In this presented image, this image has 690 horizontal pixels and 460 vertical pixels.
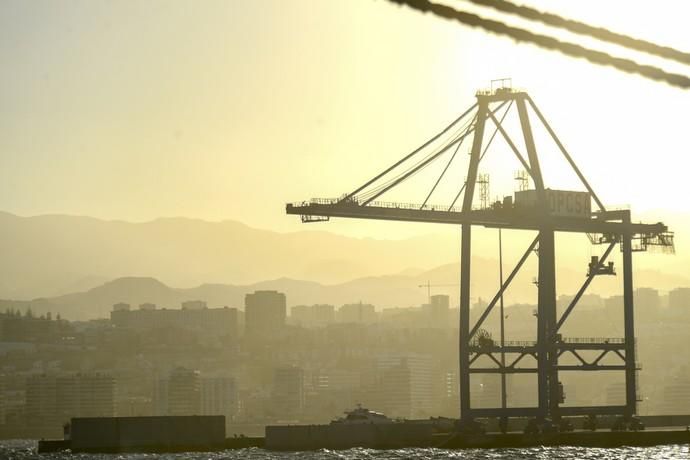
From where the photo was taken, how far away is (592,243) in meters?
119

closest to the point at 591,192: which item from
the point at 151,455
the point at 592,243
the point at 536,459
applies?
the point at 592,243

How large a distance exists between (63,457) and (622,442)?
136ft

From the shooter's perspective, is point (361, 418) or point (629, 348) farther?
point (361, 418)

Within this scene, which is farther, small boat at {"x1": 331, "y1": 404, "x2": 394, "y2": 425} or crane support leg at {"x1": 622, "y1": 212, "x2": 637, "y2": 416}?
small boat at {"x1": 331, "y1": 404, "x2": 394, "y2": 425}

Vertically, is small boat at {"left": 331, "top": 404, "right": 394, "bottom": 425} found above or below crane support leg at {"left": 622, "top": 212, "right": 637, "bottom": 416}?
below

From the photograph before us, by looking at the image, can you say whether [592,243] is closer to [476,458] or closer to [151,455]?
[476,458]

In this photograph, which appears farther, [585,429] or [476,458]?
[585,429]

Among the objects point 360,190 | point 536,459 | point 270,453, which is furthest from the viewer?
point 270,453

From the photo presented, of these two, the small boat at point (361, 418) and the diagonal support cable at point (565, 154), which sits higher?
the diagonal support cable at point (565, 154)

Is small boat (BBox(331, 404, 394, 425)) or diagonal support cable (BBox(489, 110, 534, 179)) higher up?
diagonal support cable (BBox(489, 110, 534, 179))

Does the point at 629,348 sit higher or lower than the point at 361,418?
higher

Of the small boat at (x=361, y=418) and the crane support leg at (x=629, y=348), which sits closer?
the crane support leg at (x=629, y=348)

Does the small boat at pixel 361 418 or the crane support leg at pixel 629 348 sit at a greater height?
the crane support leg at pixel 629 348

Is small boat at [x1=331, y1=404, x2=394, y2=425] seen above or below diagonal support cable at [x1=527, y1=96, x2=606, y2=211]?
below
